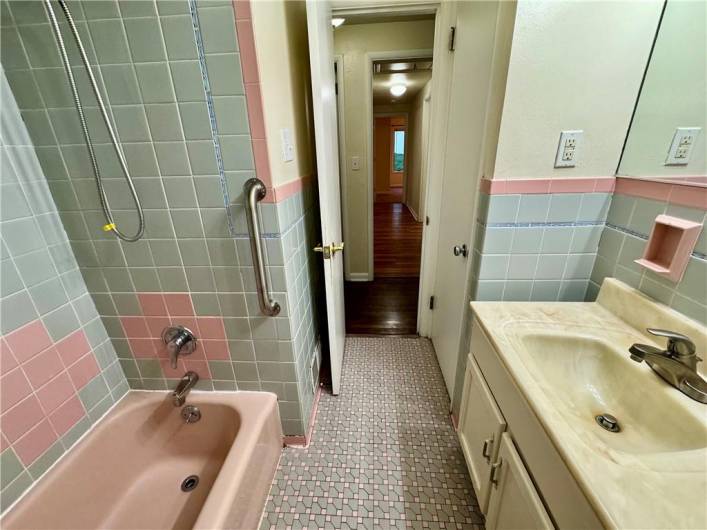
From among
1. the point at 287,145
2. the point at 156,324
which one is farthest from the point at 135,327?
the point at 287,145

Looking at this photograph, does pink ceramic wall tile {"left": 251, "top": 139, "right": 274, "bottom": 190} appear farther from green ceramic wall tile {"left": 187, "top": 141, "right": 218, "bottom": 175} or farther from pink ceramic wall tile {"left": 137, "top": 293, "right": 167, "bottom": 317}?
pink ceramic wall tile {"left": 137, "top": 293, "right": 167, "bottom": 317}

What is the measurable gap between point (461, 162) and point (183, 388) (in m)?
1.58

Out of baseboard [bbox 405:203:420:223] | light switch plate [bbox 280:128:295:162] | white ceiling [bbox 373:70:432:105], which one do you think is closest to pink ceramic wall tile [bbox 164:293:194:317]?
light switch plate [bbox 280:128:295:162]

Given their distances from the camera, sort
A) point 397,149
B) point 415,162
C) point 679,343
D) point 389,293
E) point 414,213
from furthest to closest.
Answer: point 397,149
point 414,213
point 415,162
point 389,293
point 679,343

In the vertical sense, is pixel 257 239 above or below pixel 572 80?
below

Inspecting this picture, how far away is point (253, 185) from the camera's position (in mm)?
951

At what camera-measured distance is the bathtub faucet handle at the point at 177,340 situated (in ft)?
3.82

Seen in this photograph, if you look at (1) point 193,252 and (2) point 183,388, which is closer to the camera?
(1) point 193,252

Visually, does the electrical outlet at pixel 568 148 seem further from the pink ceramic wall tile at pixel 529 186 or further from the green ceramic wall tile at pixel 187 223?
the green ceramic wall tile at pixel 187 223

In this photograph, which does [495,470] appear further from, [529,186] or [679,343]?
[529,186]

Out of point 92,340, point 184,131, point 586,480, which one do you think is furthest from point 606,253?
point 92,340

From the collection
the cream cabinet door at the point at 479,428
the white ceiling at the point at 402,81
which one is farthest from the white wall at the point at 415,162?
the cream cabinet door at the point at 479,428

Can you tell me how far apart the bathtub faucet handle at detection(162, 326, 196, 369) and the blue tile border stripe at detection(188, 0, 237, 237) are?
18.9 inches

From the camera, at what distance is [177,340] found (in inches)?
46.0
